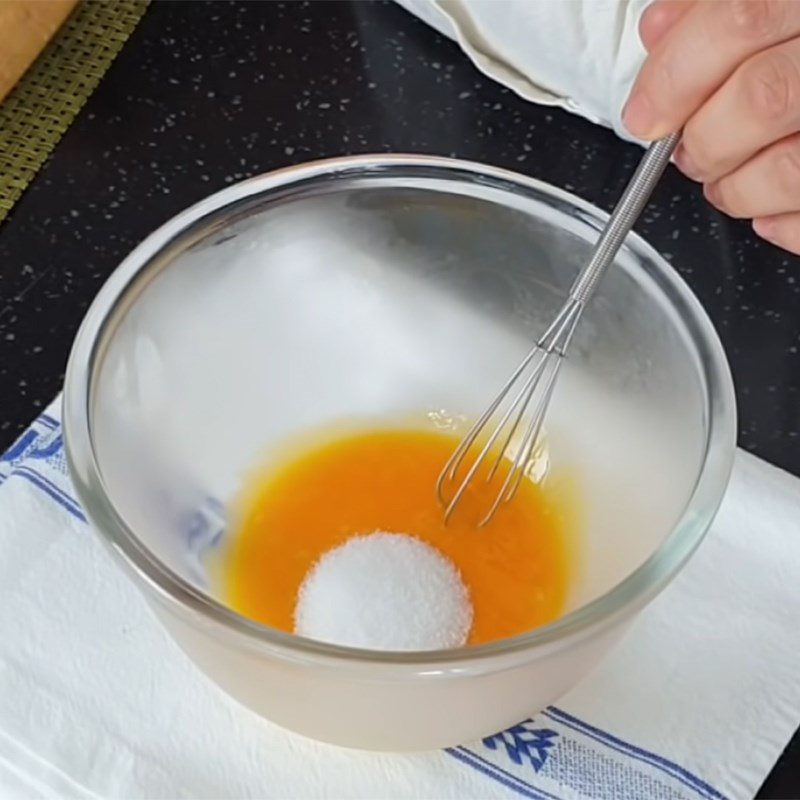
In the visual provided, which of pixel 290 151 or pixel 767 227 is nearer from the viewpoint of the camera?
pixel 767 227

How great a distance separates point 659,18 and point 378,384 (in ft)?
0.72

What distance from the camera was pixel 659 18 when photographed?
66cm

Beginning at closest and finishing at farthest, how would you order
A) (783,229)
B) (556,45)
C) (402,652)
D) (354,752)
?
(402,652)
(354,752)
(783,229)
(556,45)

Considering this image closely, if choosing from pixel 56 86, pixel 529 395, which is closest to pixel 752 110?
pixel 529 395

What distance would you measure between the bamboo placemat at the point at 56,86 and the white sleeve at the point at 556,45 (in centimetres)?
20

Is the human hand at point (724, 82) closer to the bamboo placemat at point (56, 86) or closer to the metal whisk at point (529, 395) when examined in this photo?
the metal whisk at point (529, 395)

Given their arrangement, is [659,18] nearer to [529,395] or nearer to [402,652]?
[529,395]

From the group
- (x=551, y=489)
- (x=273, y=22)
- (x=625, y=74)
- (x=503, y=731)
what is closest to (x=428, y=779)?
(x=503, y=731)

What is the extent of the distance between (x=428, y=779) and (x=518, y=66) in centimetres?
47

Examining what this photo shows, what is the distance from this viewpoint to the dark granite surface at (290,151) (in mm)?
769

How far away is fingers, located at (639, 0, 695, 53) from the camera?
65 centimetres

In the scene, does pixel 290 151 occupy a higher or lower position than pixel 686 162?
lower

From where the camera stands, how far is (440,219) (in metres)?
0.66

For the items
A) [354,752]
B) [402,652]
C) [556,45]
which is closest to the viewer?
[402,652]
